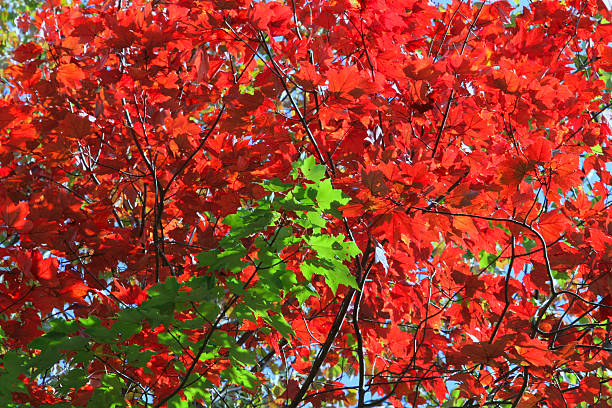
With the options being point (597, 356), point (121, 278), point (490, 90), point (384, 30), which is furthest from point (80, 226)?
point (597, 356)

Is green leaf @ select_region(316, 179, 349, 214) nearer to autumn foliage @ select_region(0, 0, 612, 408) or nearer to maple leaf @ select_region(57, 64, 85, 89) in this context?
autumn foliage @ select_region(0, 0, 612, 408)

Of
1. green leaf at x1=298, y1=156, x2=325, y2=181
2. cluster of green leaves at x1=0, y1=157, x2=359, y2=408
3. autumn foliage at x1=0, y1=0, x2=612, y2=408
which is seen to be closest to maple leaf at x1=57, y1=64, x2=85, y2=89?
autumn foliage at x1=0, y1=0, x2=612, y2=408

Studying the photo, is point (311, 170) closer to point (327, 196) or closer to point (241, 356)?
point (327, 196)

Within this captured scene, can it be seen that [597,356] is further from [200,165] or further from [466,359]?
[200,165]

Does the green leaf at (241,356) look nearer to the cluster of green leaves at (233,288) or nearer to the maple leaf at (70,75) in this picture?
the cluster of green leaves at (233,288)

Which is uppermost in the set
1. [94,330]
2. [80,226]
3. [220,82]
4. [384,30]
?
[220,82]

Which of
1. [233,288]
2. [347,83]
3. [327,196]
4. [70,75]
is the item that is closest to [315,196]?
[327,196]

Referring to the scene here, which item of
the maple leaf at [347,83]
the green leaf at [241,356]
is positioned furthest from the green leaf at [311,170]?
the green leaf at [241,356]

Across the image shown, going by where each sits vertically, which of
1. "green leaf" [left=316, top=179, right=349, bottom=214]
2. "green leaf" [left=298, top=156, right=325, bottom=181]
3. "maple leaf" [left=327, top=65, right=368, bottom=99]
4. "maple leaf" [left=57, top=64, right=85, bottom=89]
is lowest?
"green leaf" [left=316, top=179, right=349, bottom=214]

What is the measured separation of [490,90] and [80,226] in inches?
86.8

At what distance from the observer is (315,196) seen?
5.53ft

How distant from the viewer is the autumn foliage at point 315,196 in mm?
2027

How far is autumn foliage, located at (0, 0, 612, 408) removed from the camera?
2.03 m

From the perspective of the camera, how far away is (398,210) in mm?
2146
